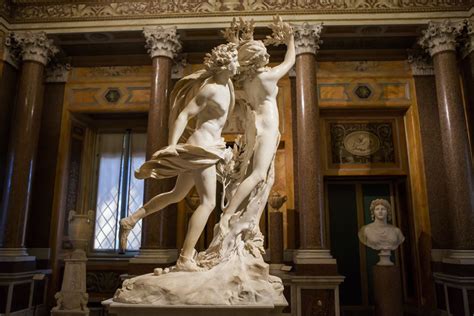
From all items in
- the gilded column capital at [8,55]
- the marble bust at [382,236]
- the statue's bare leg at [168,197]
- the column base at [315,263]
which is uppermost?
the gilded column capital at [8,55]

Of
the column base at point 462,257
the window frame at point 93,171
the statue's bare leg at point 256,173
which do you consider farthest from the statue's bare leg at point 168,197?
the window frame at point 93,171

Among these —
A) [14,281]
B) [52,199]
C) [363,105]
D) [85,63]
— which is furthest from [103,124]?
[363,105]

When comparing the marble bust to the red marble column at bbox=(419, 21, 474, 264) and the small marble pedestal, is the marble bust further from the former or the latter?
the red marble column at bbox=(419, 21, 474, 264)

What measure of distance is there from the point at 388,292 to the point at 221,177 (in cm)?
324

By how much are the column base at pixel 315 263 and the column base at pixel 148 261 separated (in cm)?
197

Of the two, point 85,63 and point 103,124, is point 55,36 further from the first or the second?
point 103,124

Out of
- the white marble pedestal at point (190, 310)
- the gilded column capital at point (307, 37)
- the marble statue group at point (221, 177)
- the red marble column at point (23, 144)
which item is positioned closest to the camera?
the white marble pedestal at point (190, 310)

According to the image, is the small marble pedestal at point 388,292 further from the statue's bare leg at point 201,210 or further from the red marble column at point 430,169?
the statue's bare leg at point 201,210

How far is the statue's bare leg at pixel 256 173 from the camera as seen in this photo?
3176 mm

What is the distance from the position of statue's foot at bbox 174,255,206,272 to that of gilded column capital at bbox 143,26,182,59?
4445mm

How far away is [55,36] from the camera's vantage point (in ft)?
22.8

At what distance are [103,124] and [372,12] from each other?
5.64 m

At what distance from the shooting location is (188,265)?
9.42 ft

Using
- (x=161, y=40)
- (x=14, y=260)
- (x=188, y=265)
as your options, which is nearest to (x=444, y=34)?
(x=161, y=40)
